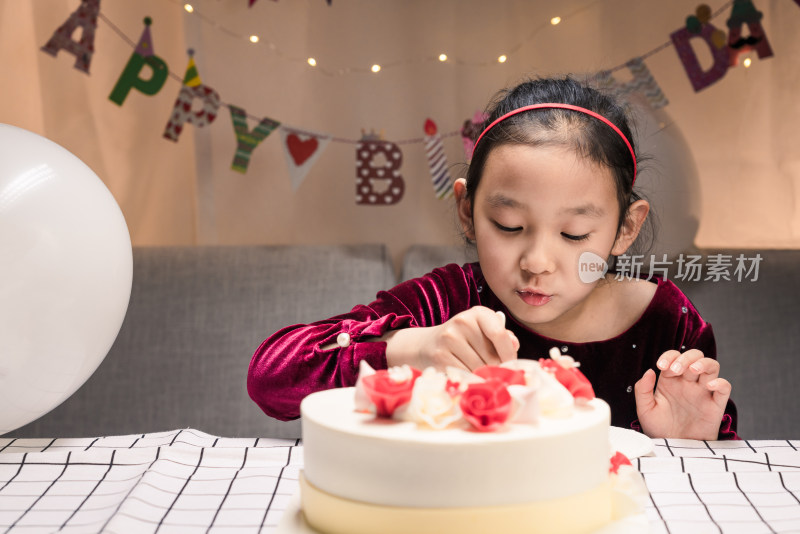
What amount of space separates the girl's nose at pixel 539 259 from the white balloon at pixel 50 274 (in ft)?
2.05

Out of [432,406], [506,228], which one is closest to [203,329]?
[506,228]

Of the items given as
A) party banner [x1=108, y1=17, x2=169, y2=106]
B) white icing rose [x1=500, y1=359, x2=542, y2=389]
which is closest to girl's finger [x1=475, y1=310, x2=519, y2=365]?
white icing rose [x1=500, y1=359, x2=542, y2=389]

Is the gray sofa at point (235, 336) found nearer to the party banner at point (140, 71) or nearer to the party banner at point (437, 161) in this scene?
the party banner at point (437, 161)

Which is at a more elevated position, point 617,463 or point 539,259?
point 539,259

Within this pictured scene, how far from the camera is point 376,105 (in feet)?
7.14

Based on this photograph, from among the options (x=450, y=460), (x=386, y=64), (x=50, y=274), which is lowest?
(x=450, y=460)

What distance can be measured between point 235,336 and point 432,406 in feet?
4.58

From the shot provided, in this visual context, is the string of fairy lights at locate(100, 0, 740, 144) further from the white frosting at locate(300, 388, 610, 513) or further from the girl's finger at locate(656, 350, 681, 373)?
the white frosting at locate(300, 388, 610, 513)

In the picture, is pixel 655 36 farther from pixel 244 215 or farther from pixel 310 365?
pixel 310 365

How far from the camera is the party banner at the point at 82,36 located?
2.02 metres

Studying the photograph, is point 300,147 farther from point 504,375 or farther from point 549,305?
point 504,375

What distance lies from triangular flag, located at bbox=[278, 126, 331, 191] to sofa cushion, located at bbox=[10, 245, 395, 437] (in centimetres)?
29

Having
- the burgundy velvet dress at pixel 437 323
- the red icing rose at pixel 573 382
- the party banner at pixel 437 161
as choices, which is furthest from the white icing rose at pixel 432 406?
the party banner at pixel 437 161

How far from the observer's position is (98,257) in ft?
3.59
